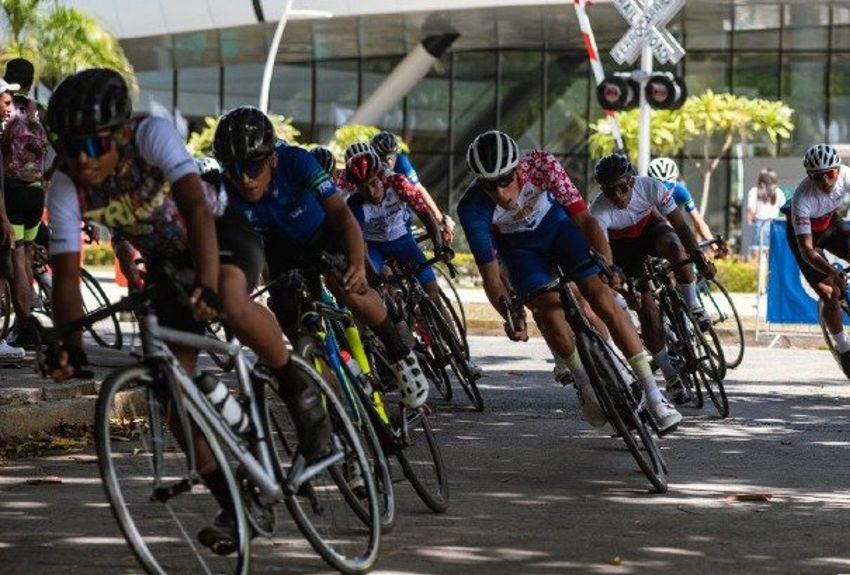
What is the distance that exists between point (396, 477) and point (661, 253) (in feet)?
18.3

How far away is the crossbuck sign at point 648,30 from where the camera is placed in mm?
23156

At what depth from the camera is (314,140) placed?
49.7m

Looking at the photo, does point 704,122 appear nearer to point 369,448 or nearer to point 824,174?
point 824,174

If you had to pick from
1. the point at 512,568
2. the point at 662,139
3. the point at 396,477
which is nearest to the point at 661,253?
the point at 396,477

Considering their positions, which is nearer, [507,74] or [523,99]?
[523,99]

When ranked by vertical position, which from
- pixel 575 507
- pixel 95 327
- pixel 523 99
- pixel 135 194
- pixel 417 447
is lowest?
pixel 523 99

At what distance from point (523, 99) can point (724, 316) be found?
31.6 meters

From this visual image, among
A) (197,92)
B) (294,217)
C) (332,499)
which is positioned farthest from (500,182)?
(197,92)

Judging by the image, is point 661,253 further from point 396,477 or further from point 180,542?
point 180,542


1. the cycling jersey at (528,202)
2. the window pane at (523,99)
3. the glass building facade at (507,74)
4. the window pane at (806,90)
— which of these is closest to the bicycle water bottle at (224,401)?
the cycling jersey at (528,202)

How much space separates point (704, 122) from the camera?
41.7m

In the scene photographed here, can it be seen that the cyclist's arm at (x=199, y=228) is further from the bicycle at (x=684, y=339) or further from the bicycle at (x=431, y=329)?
the bicycle at (x=684, y=339)

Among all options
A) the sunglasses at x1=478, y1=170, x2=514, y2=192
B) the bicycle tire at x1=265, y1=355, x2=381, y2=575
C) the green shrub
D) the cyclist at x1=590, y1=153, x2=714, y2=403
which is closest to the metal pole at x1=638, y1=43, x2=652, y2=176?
the green shrub

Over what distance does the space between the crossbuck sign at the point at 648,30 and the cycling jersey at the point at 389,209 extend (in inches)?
390
